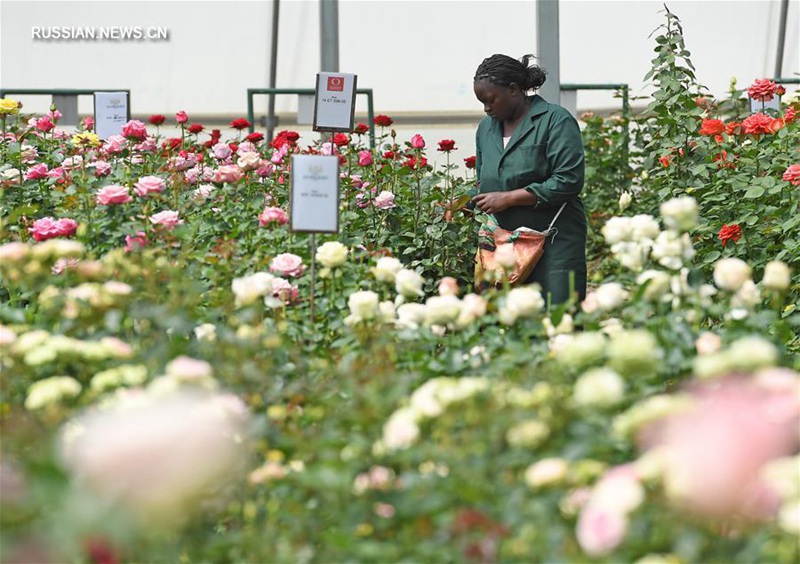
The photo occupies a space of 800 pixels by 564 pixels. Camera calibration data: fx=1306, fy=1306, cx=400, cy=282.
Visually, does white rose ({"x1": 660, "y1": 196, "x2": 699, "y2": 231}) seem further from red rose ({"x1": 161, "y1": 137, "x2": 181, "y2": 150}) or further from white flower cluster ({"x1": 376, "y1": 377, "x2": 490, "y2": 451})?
red rose ({"x1": 161, "y1": 137, "x2": 181, "y2": 150})

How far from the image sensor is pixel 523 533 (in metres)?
1.50

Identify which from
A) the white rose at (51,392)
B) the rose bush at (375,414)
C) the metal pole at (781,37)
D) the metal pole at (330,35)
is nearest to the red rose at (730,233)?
the rose bush at (375,414)

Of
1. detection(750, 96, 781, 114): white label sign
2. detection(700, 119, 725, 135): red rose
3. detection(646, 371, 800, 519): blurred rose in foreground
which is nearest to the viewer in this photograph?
detection(646, 371, 800, 519): blurred rose in foreground

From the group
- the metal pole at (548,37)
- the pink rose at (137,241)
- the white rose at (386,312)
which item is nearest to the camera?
the white rose at (386,312)

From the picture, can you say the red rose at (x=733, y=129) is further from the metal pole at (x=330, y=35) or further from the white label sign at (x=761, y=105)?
the metal pole at (x=330, y=35)

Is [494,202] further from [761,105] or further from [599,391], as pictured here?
[761,105]

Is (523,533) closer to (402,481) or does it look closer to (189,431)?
(402,481)

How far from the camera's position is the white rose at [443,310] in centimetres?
227

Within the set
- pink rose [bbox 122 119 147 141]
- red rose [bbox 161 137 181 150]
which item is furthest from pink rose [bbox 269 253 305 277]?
red rose [bbox 161 137 181 150]

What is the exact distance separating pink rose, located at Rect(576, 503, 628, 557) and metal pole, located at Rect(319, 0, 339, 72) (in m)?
5.44

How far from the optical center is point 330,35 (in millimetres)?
6770

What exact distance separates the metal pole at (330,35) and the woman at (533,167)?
10.0ft

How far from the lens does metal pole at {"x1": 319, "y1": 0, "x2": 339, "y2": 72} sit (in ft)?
22.1

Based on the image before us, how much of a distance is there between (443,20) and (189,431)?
6.94 m
